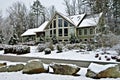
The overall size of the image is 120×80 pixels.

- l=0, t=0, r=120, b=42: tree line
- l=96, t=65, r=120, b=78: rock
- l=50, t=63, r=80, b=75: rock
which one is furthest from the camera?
l=0, t=0, r=120, b=42: tree line

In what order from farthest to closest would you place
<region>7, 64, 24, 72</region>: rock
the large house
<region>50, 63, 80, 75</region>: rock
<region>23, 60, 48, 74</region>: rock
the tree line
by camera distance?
the tree line < the large house < <region>7, 64, 24, 72</region>: rock < <region>23, 60, 48, 74</region>: rock < <region>50, 63, 80, 75</region>: rock

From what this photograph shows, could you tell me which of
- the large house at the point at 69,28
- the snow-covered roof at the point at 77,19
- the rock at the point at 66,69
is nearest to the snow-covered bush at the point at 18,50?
the large house at the point at 69,28

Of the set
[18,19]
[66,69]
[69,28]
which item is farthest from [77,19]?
[66,69]

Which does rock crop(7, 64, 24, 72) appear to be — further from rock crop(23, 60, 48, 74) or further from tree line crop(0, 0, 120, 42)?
tree line crop(0, 0, 120, 42)

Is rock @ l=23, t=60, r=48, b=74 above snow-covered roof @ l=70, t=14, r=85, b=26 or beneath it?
beneath

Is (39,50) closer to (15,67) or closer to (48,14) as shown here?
(15,67)

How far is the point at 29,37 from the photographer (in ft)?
158

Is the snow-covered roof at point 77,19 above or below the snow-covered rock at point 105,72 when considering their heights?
above

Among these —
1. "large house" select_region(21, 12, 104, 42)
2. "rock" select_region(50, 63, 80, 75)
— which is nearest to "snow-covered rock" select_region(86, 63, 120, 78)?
"rock" select_region(50, 63, 80, 75)

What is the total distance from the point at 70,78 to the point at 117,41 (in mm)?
14514

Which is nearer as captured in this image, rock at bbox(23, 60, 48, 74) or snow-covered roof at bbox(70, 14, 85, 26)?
rock at bbox(23, 60, 48, 74)

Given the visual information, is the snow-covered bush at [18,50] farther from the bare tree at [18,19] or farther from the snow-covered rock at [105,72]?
the bare tree at [18,19]

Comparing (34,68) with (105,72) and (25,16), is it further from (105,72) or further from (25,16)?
(25,16)

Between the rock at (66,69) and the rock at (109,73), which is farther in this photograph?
the rock at (66,69)
